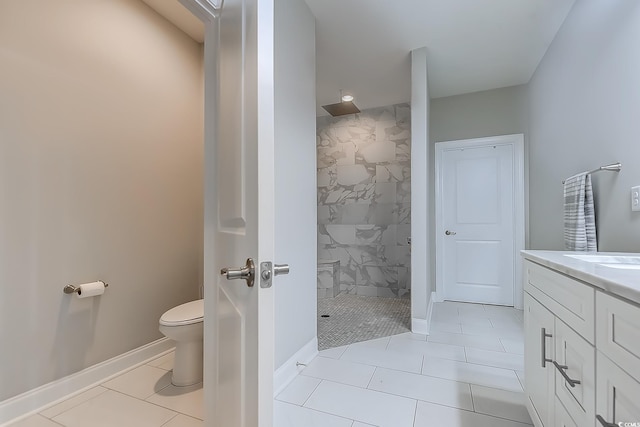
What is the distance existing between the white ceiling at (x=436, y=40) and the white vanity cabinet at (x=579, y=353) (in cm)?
203

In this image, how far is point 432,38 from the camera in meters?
2.51

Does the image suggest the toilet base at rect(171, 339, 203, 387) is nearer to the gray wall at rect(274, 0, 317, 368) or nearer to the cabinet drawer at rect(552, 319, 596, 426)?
the gray wall at rect(274, 0, 317, 368)

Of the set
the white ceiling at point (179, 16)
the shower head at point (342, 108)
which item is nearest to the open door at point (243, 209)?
the white ceiling at point (179, 16)

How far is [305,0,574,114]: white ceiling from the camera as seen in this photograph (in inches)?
84.5

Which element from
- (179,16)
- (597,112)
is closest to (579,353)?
(597,112)

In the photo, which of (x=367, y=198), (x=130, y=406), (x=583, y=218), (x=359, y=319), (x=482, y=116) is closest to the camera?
(x=130, y=406)

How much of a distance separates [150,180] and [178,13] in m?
1.34

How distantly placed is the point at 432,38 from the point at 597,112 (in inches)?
54.5

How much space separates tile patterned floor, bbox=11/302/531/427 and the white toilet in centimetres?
7

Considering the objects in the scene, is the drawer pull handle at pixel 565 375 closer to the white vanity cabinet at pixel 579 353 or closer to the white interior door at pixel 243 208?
the white vanity cabinet at pixel 579 353

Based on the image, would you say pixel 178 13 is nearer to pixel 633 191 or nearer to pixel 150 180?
pixel 150 180

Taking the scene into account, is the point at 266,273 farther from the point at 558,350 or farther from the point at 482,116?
the point at 482,116

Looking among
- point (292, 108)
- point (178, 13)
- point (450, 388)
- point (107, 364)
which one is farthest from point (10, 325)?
point (450, 388)

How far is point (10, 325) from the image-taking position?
149 centimetres
